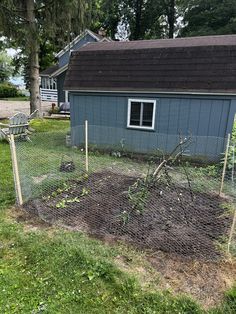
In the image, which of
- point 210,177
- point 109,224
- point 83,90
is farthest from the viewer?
point 83,90

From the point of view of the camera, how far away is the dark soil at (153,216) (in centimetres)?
365

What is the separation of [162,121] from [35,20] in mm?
8735

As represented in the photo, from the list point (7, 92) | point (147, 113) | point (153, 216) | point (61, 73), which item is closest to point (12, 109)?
point (61, 73)

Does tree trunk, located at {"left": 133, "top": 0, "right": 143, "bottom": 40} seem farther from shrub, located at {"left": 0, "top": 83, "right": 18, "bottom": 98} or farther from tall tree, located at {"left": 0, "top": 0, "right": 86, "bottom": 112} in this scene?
tall tree, located at {"left": 0, "top": 0, "right": 86, "bottom": 112}

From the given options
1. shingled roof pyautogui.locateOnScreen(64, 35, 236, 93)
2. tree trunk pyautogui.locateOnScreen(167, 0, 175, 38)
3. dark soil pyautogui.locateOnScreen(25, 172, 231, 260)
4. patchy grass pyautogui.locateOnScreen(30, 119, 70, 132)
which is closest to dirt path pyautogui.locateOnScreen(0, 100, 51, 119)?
patchy grass pyautogui.locateOnScreen(30, 119, 70, 132)

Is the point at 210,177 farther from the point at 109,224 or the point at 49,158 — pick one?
the point at 49,158

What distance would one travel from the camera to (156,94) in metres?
7.83

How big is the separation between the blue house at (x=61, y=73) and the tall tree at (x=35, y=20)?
3.92m

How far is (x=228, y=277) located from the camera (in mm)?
3068

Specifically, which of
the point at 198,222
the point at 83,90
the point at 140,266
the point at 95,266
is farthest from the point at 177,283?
the point at 83,90

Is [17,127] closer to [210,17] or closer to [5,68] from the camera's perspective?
[210,17]

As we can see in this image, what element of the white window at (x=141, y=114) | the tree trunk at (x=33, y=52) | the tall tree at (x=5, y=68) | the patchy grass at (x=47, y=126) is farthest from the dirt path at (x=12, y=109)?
the tall tree at (x=5, y=68)

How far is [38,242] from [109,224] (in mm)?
1115

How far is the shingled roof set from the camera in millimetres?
7355
